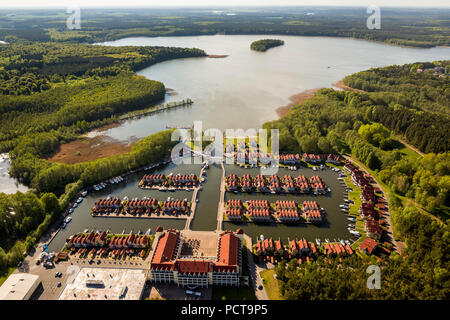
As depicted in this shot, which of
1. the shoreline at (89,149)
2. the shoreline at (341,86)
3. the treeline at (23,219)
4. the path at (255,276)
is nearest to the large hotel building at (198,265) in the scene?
the path at (255,276)

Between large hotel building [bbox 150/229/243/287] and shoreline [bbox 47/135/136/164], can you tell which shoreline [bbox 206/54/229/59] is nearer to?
shoreline [bbox 47/135/136/164]

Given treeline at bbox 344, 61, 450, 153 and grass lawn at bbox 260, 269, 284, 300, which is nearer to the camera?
grass lawn at bbox 260, 269, 284, 300

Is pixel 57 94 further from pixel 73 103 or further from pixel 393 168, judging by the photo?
pixel 393 168

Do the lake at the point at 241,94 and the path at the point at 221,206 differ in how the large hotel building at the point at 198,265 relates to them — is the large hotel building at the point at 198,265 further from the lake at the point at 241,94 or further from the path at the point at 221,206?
the lake at the point at 241,94

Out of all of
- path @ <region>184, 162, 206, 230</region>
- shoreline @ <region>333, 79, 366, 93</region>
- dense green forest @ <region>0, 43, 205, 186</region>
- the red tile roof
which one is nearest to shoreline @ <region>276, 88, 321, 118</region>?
shoreline @ <region>333, 79, 366, 93</region>

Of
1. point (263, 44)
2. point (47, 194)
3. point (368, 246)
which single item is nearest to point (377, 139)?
point (368, 246)

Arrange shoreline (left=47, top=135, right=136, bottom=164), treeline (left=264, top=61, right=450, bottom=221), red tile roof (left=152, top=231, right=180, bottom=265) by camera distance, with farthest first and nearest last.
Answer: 1. shoreline (left=47, top=135, right=136, bottom=164)
2. treeline (left=264, top=61, right=450, bottom=221)
3. red tile roof (left=152, top=231, right=180, bottom=265)
